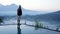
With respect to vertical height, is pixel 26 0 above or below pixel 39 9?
above

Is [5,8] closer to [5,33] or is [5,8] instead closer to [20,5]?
[20,5]

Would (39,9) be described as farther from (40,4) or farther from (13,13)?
(13,13)

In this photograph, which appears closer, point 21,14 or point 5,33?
point 5,33

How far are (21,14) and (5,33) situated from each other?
3.65 feet

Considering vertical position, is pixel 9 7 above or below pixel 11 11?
above

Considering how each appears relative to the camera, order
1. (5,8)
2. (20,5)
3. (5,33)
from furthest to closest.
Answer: (5,8), (20,5), (5,33)

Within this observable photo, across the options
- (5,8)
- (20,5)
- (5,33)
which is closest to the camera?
(5,33)

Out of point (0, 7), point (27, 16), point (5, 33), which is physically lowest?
point (5, 33)

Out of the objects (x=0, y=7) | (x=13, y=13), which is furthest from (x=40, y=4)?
(x=0, y=7)

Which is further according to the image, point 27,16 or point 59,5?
point 27,16

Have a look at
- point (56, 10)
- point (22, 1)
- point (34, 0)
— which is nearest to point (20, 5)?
point (22, 1)

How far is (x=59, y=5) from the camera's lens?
539 cm

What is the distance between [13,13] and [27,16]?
617mm

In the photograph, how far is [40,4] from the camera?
218 inches
